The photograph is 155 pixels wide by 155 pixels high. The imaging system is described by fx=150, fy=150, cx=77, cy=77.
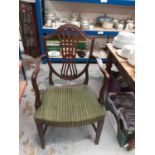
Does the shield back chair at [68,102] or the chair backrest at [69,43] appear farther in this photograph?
the chair backrest at [69,43]

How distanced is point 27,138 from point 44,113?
466mm

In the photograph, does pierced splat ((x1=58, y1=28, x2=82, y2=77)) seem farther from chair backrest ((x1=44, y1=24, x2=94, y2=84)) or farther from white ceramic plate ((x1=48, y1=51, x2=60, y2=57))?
white ceramic plate ((x1=48, y1=51, x2=60, y2=57))

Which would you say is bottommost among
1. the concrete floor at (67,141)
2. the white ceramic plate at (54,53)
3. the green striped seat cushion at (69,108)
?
the concrete floor at (67,141)

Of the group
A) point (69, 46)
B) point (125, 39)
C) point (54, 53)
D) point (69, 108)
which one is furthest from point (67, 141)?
point (54, 53)

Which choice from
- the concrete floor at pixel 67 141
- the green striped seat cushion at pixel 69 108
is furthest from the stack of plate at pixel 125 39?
the concrete floor at pixel 67 141

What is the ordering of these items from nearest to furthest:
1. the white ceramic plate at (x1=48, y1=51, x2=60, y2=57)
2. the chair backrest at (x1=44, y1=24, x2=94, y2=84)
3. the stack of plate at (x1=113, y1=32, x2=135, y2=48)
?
the chair backrest at (x1=44, y1=24, x2=94, y2=84) → the stack of plate at (x1=113, y1=32, x2=135, y2=48) → the white ceramic plate at (x1=48, y1=51, x2=60, y2=57)

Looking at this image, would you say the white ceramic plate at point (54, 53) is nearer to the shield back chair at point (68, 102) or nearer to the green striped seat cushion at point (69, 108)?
the shield back chair at point (68, 102)

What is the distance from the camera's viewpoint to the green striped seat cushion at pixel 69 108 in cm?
100

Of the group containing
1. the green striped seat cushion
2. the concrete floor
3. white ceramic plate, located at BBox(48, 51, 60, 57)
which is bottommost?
the concrete floor

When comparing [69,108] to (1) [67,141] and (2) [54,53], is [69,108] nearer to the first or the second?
(1) [67,141]

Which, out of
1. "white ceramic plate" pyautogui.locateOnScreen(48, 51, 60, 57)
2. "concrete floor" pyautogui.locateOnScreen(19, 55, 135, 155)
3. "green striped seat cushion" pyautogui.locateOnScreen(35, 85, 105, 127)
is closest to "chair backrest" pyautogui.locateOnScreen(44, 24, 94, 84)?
"green striped seat cushion" pyautogui.locateOnScreen(35, 85, 105, 127)

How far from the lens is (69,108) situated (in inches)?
42.7

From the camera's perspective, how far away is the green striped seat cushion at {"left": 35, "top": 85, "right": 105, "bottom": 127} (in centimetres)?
100
